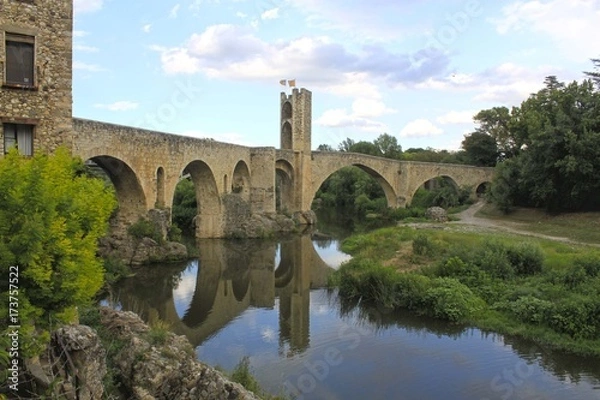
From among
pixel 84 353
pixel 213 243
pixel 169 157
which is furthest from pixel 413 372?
pixel 213 243

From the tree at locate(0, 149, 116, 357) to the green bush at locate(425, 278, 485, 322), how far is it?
8.63 metres

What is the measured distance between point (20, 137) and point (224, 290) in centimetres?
889

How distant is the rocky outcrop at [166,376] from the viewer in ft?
22.1

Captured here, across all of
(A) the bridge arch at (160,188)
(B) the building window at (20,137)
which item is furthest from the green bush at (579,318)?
(A) the bridge arch at (160,188)

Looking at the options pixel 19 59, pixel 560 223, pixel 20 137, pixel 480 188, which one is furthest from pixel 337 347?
pixel 480 188

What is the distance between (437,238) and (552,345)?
9953 mm

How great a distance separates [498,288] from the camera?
13.5 metres

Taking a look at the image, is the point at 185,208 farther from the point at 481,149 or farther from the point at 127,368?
the point at 481,149

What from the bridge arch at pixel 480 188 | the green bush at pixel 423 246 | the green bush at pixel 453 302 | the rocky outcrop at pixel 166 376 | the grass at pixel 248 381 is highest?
the bridge arch at pixel 480 188

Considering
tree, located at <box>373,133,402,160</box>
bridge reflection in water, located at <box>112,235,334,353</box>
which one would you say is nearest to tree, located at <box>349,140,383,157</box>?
tree, located at <box>373,133,402,160</box>

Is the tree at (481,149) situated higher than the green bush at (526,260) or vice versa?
the tree at (481,149)

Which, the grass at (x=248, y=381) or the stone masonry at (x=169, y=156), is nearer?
the grass at (x=248, y=381)

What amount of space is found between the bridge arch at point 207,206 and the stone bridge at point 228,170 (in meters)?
0.05

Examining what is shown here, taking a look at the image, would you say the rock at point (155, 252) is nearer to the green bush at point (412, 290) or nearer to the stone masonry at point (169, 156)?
the stone masonry at point (169, 156)
